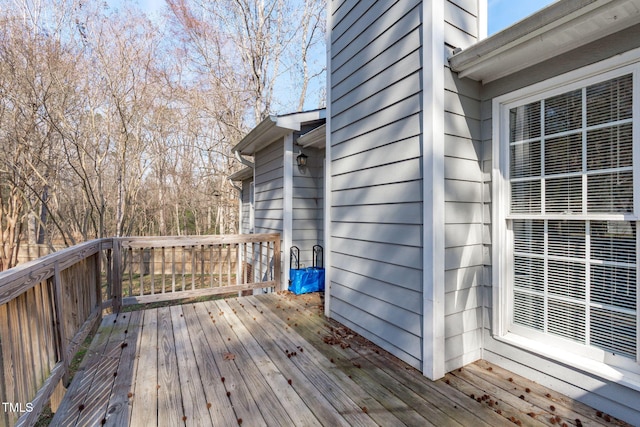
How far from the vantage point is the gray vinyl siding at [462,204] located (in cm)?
Answer: 215

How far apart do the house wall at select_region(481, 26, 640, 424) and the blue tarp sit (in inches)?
98.4

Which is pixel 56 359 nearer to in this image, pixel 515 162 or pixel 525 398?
pixel 525 398

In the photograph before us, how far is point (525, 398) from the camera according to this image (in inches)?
73.0

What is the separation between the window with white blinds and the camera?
1.68m

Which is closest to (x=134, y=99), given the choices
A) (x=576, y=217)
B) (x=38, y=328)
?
(x=38, y=328)

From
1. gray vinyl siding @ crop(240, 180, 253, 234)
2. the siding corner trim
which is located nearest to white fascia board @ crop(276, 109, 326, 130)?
the siding corner trim

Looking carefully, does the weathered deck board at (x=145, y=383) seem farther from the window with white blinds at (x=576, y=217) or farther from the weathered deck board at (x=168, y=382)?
the window with white blinds at (x=576, y=217)

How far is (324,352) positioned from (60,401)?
6.06 feet

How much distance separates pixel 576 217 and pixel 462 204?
657 mm

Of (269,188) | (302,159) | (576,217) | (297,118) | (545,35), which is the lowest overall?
(576,217)

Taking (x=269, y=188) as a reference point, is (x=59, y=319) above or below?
below

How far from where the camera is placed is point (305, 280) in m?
4.37

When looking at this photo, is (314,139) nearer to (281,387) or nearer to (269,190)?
(269,190)

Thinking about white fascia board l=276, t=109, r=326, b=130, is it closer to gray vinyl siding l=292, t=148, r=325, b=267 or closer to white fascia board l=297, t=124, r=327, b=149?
white fascia board l=297, t=124, r=327, b=149
